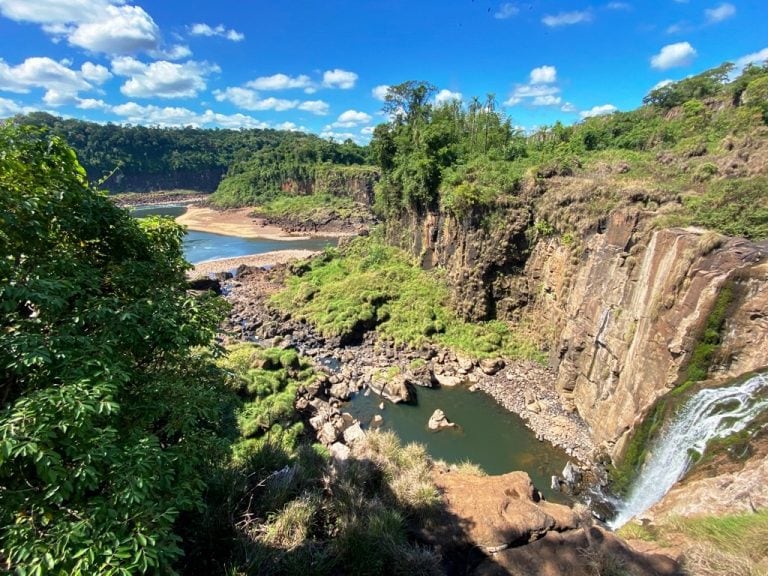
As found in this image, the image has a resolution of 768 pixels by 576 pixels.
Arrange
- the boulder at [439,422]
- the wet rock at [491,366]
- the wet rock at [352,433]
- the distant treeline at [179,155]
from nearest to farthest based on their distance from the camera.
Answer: the wet rock at [352,433] → the boulder at [439,422] → the wet rock at [491,366] → the distant treeline at [179,155]

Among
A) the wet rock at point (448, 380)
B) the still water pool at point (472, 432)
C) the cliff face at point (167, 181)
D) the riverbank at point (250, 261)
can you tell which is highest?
the cliff face at point (167, 181)

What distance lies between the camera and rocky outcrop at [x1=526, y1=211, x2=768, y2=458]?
12.2 meters

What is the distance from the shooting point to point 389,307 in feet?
101

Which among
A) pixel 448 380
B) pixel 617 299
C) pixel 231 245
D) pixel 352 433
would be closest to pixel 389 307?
pixel 448 380

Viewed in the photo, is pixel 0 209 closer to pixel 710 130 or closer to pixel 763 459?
pixel 763 459

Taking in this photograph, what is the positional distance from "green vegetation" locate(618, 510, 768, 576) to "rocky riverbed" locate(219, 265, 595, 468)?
27.8 feet

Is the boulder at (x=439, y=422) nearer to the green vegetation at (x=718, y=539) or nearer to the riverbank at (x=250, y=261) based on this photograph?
the green vegetation at (x=718, y=539)

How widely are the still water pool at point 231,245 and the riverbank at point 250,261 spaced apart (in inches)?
111

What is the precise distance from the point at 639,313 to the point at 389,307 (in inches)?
699

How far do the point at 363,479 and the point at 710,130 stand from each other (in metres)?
36.7

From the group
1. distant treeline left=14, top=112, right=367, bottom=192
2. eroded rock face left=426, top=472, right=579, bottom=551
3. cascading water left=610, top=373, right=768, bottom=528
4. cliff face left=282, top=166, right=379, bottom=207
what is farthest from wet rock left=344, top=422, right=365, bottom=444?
distant treeline left=14, top=112, right=367, bottom=192

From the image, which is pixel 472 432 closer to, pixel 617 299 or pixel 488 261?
pixel 617 299

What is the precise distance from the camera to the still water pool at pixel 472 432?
16.9 meters

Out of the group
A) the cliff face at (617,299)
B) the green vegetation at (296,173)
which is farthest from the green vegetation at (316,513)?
the green vegetation at (296,173)
